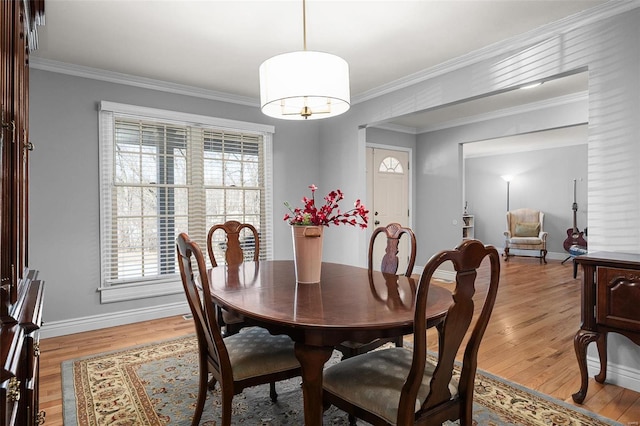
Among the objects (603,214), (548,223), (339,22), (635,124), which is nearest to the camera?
(635,124)

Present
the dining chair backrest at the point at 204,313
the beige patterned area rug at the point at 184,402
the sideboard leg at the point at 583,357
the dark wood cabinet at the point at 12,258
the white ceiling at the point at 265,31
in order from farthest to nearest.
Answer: the white ceiling at the point at 265,31
the sideboard leg at the point at 583,357
the beige patterned area rug at the point at 184,402
the dining chair backrest at the point at 204,313
the dark wood cabinet at the point at 12,258

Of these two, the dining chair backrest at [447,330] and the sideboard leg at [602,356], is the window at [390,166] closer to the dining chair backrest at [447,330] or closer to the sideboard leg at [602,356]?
the sideboard leg at [602,356]

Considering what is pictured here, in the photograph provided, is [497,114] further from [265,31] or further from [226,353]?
[226,353]

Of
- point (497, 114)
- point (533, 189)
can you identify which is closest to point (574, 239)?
point (533, 189)

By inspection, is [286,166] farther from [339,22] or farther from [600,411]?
[600,411]

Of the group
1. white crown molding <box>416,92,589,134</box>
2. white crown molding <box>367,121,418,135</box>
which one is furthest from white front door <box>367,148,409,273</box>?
white crown molding <box>416,92,589,134</box>

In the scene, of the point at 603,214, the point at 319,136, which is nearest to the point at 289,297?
the point at 603,214

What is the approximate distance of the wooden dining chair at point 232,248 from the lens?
246cm

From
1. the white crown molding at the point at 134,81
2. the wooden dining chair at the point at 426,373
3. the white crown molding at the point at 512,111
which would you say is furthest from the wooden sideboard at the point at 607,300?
the white crown molding at the point at 134,81

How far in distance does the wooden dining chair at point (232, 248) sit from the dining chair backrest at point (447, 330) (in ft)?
2.53

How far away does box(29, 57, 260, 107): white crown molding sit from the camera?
352 cm

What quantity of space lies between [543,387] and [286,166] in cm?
362

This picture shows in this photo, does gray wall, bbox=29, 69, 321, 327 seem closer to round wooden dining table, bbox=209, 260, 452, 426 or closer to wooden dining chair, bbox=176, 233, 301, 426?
round wooden dining table, bbox=209, 260, 452, 426

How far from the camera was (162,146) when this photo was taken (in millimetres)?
4141
